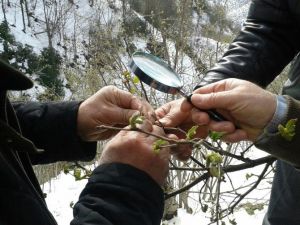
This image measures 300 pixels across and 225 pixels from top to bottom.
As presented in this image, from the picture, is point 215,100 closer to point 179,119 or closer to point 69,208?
point 179,119

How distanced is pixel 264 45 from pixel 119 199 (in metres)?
0.96

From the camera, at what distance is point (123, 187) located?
104cm

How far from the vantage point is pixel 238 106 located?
119 centimetres

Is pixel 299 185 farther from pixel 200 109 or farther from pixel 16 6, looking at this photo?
pixel 16 6

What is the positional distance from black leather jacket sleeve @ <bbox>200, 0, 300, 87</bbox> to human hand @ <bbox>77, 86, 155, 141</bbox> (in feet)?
1.08

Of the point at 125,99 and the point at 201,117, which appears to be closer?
the point at 201,117

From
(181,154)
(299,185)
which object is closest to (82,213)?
(181,154)

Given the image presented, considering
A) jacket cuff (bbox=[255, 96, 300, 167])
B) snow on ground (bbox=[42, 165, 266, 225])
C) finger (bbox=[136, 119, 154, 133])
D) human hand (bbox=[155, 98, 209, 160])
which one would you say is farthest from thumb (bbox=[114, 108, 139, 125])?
snow on ground (bbox=[42, 165, 266, 225])

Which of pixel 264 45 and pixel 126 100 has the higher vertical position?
pixel 264 45

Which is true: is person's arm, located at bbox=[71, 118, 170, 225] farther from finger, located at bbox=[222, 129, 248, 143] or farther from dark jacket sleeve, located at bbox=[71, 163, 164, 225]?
finger, located at bbox=[222, 129, 248, 143]

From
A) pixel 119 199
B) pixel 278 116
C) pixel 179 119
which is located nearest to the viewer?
pixel 119 199

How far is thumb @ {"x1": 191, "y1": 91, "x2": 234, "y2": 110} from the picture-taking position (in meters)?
1.19

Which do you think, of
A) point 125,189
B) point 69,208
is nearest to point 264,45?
point 125,189

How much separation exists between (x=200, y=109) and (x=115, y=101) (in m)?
0.36
